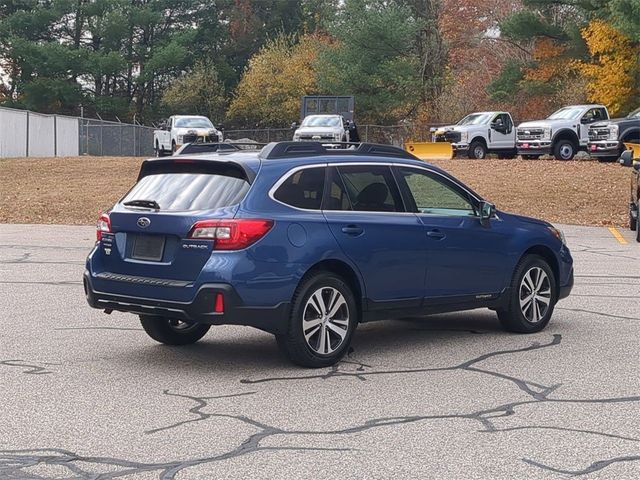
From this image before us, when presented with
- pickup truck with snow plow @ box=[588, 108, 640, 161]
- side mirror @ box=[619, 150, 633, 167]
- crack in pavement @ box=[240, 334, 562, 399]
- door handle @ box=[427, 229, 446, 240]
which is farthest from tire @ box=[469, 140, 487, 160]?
crack in pavement @ box=[240, 334, 562, 399]

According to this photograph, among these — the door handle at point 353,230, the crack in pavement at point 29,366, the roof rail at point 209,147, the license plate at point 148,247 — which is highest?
the roof rail at point 209,147

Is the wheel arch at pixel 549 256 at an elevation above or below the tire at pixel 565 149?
below

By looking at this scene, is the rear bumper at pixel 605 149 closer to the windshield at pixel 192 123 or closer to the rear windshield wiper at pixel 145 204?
the windshield at pixel 192 123

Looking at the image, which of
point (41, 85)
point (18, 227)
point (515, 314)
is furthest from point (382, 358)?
point (41, 85)

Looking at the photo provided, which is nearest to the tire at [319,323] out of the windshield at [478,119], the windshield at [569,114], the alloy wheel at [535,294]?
the alloy wheel at [535,294]

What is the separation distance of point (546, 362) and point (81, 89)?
65.6m

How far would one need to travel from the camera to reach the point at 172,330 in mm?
9430

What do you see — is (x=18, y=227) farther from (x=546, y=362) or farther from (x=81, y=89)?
(x=81, y=89)

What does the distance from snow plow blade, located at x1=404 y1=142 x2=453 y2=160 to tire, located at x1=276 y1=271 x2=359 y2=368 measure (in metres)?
29.8

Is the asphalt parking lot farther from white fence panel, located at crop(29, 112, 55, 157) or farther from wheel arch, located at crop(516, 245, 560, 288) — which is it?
white fence panel, located at crop(29, 112, 55, 157)

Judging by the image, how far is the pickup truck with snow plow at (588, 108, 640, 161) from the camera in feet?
114

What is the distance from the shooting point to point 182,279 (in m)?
8.13

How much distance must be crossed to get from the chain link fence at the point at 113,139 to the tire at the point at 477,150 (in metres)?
21.5

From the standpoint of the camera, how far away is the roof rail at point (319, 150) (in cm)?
881
